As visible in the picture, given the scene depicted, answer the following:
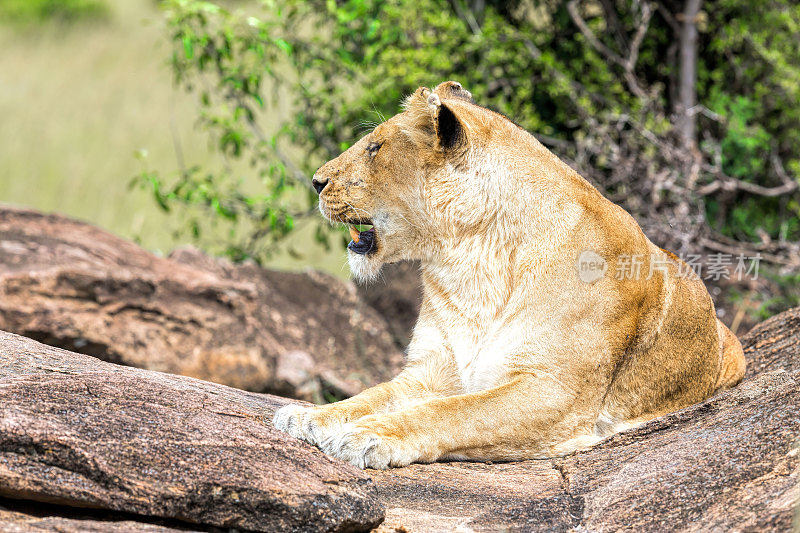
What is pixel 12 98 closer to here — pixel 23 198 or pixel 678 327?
pixel 23 198

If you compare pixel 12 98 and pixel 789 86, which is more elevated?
pixel 12 98

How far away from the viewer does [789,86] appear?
23.6 ft

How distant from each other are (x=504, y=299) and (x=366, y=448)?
3.05 ft

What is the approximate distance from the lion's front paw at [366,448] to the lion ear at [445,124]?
4.23 feet

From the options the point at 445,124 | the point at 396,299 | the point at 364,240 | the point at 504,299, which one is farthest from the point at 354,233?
the point at 396,299

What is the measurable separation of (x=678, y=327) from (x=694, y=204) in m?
3.66

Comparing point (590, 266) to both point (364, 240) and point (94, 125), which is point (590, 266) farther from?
point (94, 125)

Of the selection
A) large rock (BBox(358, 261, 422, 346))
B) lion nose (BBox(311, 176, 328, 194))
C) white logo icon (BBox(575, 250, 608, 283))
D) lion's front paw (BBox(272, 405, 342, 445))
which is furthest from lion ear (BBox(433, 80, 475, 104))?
large rock (BBox(358, 261, 422, 346))

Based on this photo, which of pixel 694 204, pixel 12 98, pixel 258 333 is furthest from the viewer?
pixel 12 98

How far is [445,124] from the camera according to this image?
11.8ft

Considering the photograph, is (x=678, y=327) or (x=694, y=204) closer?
(x=678, y=327)

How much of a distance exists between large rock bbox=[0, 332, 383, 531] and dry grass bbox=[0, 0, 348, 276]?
752 centimetres

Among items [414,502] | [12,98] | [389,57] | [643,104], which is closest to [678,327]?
[414,502]

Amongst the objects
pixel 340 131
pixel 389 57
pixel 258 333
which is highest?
pixel 389 57
